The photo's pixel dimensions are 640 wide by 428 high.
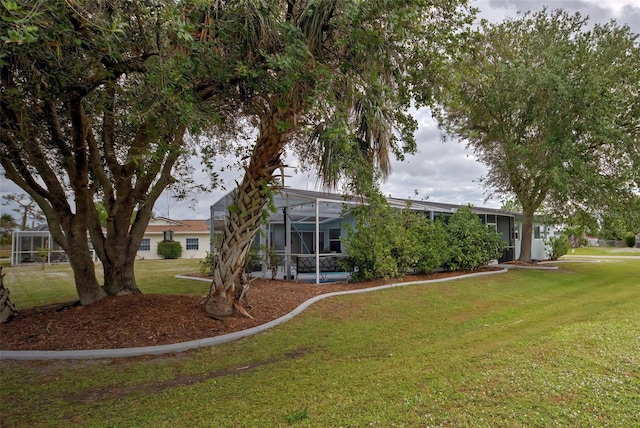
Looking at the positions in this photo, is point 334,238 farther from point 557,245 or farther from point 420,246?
point 557,245

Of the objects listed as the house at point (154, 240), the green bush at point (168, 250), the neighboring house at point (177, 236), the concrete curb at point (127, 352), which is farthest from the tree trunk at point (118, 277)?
the green bush at point (168, 250)

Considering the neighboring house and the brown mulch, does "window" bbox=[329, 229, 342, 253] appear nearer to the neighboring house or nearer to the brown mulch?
the brown mulch

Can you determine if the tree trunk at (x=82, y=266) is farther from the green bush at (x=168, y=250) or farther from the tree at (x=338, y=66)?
the green bush at (x=168, y=250)

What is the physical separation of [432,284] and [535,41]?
31.8ft

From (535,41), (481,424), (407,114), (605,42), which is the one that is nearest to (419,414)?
(481,424)

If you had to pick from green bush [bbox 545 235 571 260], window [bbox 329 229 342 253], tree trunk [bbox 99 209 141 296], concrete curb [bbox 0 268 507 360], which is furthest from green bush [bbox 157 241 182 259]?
green bush [bbox 545 235 571 260]

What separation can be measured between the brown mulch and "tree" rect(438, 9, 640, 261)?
8.32 metres

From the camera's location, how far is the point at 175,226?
3122 centimetres

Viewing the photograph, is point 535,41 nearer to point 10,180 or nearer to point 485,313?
point 485,313

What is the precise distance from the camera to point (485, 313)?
815cm

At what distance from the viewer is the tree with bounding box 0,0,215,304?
3.86m

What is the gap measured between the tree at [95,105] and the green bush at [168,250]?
2209cm

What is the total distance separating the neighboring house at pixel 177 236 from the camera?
97.2ft

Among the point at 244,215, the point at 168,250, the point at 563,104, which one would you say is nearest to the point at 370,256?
the point at 244,215
